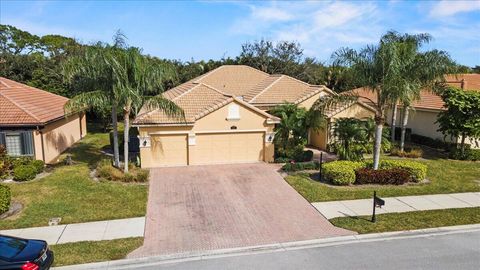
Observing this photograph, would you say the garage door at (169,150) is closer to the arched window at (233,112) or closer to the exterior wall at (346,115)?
the arched window at (233,112)

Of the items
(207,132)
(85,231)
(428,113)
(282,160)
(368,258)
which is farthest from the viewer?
(428,113)

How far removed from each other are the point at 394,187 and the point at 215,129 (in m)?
10.1

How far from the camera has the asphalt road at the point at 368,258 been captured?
988 centimetres

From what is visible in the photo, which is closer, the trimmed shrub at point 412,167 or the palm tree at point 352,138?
the trimmed shrub at point 412,167

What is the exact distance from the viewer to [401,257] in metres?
10.3

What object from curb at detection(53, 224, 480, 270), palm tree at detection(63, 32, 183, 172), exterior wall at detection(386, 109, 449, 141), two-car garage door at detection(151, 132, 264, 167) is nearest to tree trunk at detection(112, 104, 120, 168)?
palm tree at detection(63, 32, 183, 172)

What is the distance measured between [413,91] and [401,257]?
8.95m

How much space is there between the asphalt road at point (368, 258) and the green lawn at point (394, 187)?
4.46 metres

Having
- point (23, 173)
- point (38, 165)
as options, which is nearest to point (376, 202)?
point (23, 173)

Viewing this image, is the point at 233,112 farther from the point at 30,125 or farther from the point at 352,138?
the point at 30,125

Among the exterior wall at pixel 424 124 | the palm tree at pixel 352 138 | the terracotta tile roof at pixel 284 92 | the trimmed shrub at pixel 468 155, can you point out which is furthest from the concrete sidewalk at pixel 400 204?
the terracotta tile roof at pixel 284 92

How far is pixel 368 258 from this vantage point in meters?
10.3

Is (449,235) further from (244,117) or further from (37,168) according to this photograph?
(37,168)

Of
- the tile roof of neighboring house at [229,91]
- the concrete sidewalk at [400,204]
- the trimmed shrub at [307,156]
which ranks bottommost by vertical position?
the concrete sidewalk at [400,204]
